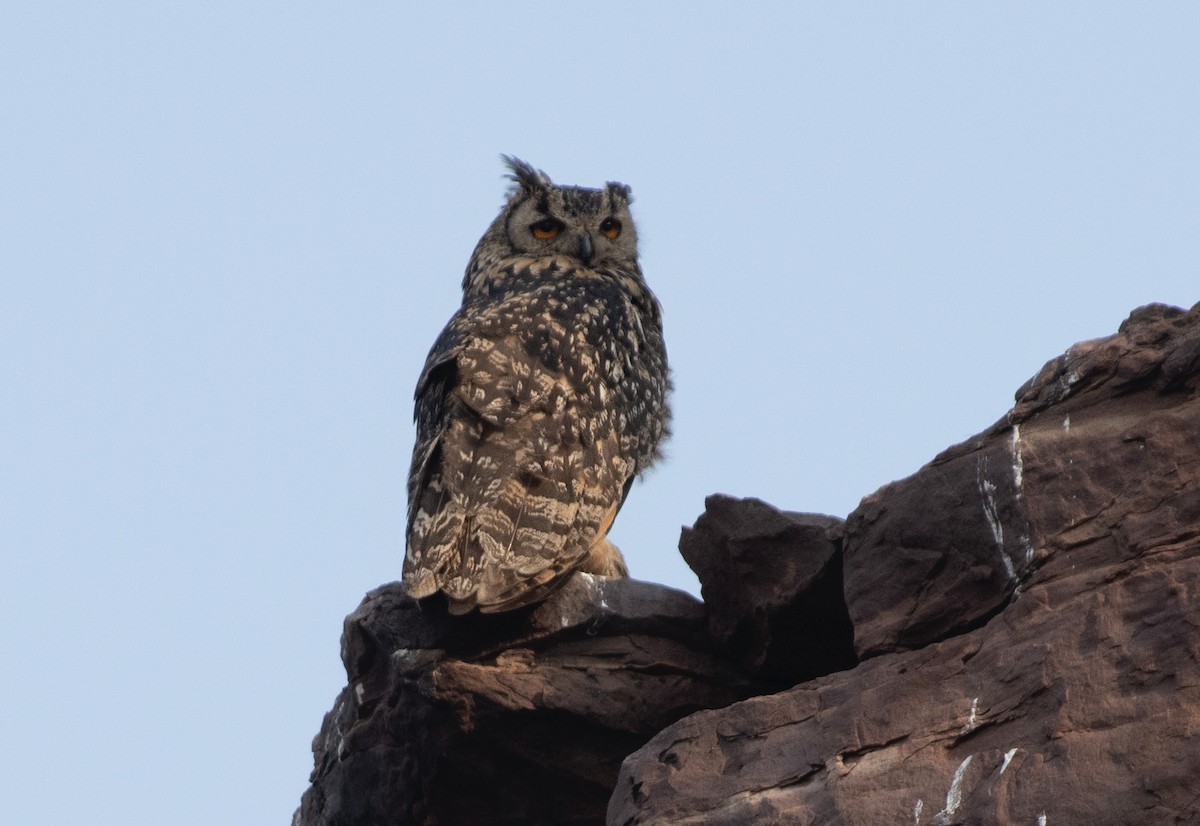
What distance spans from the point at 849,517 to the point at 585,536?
1.26 m

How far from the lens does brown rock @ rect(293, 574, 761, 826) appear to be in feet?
20.4

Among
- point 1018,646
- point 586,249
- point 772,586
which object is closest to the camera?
point 1018,646

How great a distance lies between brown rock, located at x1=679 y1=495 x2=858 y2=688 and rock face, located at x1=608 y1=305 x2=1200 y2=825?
1.14 feet

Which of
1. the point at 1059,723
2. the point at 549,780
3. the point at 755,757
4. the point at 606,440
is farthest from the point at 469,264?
the point at 1059,723

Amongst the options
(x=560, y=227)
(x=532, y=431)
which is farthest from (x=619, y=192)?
(x=532, y=431)

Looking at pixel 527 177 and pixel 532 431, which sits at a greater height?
pixel 527 177

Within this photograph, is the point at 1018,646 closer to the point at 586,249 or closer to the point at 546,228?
the point at 586,249

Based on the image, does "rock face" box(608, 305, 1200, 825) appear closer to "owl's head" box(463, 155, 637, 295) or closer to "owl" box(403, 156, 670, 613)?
"owl" box(403, 156, 670, 613)

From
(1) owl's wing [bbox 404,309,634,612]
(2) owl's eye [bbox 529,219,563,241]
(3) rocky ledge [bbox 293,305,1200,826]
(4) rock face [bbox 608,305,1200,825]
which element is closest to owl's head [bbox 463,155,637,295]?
(2) owl's eye [bbox 529,219,563,241]

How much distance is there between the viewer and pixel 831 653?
6184 mm

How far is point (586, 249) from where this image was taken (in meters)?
8.55

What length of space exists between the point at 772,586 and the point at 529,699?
3.34ft

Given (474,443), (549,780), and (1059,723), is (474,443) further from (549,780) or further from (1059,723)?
(1059,723)

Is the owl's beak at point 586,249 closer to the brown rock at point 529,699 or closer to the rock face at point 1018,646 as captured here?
the brown rock at point 529,699
